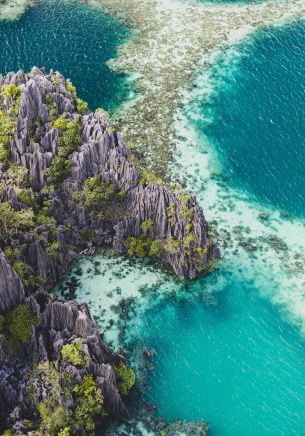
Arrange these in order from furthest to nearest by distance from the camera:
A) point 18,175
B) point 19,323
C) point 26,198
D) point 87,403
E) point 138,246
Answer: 1. point 138,246
2. point 18,175
3. point 26,198
4. point 19,323
5. point 87,403

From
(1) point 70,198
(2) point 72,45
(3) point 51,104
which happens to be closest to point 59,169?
(1) point 70,198

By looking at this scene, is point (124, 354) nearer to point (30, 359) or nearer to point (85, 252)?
point (30, 359)

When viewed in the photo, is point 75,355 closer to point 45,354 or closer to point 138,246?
point 45,354

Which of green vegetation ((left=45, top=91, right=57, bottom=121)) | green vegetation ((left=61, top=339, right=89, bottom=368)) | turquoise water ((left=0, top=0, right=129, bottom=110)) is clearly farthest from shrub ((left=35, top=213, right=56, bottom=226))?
turquoise water ((left=0, top=0, right=129, bottom=110))

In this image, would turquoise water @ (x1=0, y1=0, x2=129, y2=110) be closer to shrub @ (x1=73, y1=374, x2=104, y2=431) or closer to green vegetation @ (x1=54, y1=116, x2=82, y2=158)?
green vegetation @ (x1=54, y1=116, x2=82, y2=158)

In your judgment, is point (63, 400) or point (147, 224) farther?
point (147, 224)

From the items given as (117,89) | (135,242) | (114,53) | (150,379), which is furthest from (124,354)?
(114,53)
